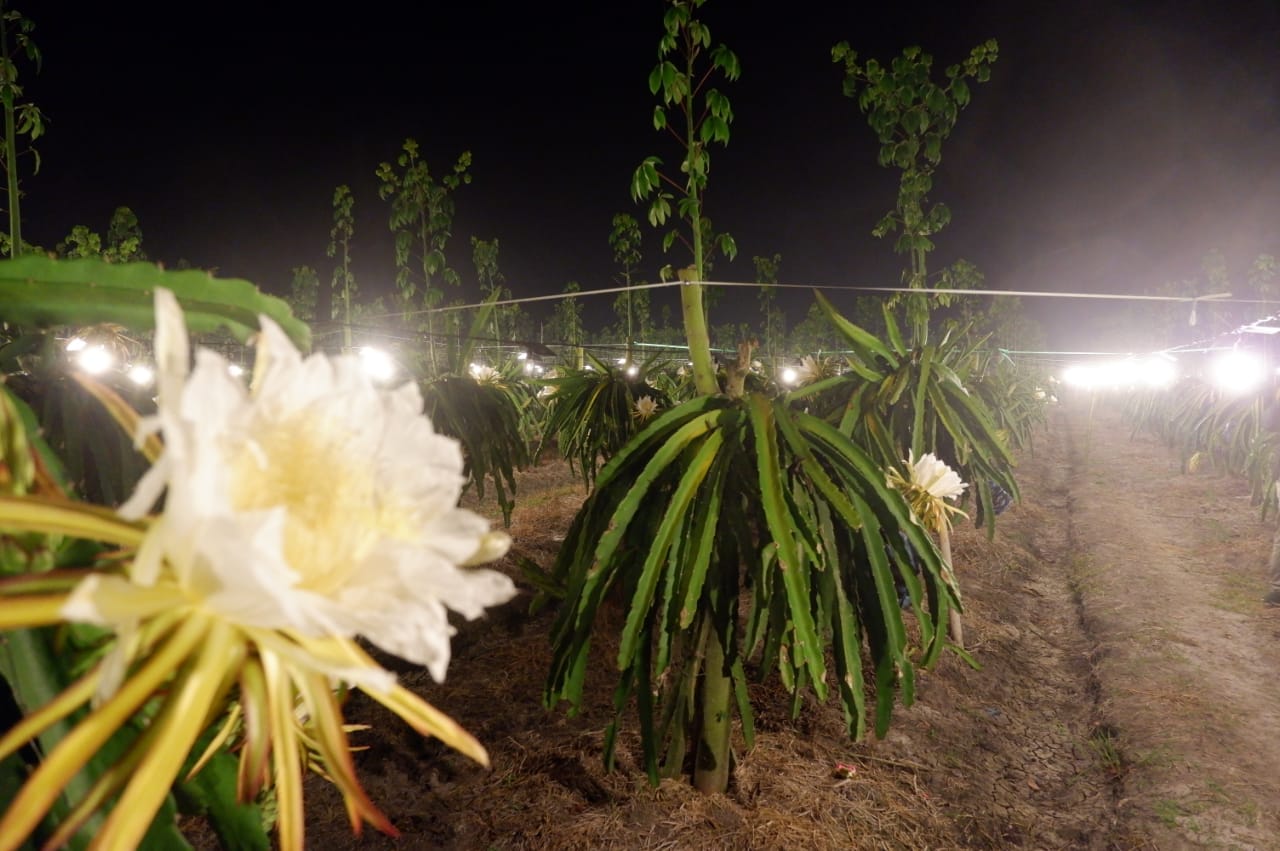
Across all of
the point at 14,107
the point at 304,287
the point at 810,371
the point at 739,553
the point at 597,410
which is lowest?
the point at 739,553

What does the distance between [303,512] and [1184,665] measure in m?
4.01

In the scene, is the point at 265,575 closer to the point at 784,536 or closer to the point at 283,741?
the point at 283,741

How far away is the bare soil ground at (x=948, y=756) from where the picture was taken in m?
1.83

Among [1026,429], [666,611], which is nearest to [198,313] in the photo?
[666,611]

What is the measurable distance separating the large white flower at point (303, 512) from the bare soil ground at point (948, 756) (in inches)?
68.8

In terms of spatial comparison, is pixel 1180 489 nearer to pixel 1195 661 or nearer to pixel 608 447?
pixel 1195 661

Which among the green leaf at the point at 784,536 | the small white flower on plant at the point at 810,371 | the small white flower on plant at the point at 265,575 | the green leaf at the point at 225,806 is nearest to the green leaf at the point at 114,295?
the small white flower on plant at the point at 265,575

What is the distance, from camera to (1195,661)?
123 inches

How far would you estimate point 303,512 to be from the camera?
0.32 meters

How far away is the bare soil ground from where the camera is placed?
183 cm

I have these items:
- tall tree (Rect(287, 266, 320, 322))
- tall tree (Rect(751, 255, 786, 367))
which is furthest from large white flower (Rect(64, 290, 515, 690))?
tall tree (Rect(287, 266, 320, 322))

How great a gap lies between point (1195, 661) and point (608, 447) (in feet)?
9.89

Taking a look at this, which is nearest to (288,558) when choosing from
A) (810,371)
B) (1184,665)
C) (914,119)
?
(810,371)

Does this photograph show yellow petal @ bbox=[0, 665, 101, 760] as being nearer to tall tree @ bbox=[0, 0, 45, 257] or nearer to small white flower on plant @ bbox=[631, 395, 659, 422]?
small white flower on plant @ bbox=[631, 395, 659, 422]
